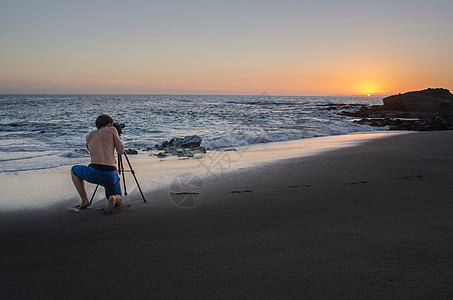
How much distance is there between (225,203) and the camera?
4.65 meters

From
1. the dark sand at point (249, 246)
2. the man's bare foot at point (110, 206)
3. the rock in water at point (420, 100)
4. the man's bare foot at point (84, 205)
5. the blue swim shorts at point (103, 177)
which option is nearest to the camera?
the dark sand at point (249, 246)

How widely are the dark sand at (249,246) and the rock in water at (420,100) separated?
41548 mm

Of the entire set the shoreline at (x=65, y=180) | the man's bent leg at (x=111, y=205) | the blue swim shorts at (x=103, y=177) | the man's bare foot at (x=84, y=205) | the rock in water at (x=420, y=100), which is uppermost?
the rock in water at (x=420, y=100)

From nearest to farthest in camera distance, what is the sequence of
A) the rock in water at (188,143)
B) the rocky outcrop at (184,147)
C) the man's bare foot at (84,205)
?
the man's bare foot at (84,205), the rocky outcrop at (184,147), the rock in water at (188,143)

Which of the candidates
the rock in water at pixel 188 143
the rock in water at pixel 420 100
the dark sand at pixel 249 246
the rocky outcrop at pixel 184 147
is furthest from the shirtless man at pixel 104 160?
the rock in water at pixel 420 100

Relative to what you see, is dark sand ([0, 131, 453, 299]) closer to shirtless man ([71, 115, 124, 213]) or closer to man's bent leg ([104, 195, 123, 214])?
man's bent leg ([104, 195, 123, 214])

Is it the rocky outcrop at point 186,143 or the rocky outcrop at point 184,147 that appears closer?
the rocky outcrop at point 184,147

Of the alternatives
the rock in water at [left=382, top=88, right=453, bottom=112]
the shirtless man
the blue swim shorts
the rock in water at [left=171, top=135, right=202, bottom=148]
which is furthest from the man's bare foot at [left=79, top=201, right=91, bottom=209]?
the rock in water at [left=382, top=88, right=453, bottom=112]

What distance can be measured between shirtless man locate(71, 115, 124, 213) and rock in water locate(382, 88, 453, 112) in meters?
43.8

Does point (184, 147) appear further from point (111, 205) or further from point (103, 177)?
point (111, 205)

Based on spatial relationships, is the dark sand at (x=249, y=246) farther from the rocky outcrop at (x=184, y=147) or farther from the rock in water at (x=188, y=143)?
the rock in water at (x=188, y=143)

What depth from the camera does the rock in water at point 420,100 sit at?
39628mm

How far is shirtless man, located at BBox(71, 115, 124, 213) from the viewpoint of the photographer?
4.38 metres

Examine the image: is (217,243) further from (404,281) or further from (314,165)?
(314,165)
